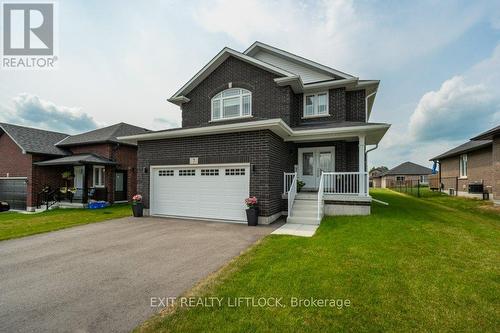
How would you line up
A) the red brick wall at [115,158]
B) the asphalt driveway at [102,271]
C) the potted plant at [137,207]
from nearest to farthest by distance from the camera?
the asphalt driveway at [102,271] → the potted plant at [137,207] → the red brick wall at [115,158]

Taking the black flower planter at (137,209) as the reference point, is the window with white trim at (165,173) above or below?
above

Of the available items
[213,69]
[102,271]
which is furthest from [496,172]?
[102,271]

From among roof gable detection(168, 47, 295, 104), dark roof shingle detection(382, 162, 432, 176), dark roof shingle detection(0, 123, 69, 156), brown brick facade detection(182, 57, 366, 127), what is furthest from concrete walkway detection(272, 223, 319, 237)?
dark roof shingle detection(382, 162, 432, 176)

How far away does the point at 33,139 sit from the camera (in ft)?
55.7

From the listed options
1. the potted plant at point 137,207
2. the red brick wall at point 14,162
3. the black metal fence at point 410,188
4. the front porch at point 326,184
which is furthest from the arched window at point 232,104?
the black metal fence at point 410,188

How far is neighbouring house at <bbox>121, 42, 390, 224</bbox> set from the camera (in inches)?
349

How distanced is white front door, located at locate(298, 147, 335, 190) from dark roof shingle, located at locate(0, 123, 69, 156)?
17.9 m

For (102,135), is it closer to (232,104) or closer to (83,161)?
(83,161)

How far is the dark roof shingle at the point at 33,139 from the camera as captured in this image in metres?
15.8

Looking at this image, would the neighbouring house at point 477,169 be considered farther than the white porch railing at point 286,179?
Yes

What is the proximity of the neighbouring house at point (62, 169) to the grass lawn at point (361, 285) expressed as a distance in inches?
571

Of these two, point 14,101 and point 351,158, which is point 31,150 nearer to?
point 14,101

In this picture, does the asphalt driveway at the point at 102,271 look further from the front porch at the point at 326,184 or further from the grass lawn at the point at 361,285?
the front porch at the point at 326,184

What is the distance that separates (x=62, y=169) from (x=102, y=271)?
56.5 ft
